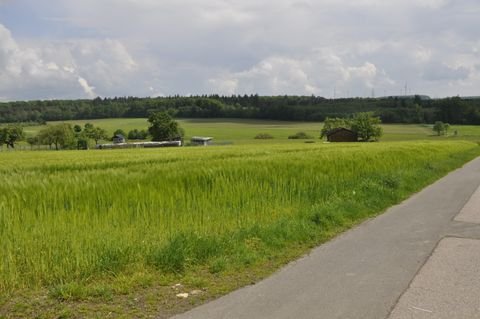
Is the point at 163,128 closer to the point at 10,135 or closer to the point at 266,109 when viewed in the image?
the point at 10,135

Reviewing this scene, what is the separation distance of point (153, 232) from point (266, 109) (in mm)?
162891

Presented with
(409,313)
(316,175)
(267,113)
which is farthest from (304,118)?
(409,313)

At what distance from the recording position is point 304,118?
161 meters

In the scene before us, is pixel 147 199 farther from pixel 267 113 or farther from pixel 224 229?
pixel 267 113

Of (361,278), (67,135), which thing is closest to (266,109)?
(67,135)

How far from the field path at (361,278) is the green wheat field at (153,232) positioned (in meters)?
0.38

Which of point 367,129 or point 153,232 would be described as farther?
point 367,129

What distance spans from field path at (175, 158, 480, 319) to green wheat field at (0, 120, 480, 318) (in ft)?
1.26

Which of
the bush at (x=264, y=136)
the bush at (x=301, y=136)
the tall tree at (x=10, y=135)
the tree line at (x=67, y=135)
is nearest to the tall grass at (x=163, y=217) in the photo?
the tree line at (x=67, y=135)

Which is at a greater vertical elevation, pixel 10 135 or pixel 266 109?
pixel 266 109

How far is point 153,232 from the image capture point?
7871 millimetres

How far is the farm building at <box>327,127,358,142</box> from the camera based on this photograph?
10488cm

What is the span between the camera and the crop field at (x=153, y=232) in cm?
541

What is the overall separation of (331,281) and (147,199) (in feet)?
15.3
